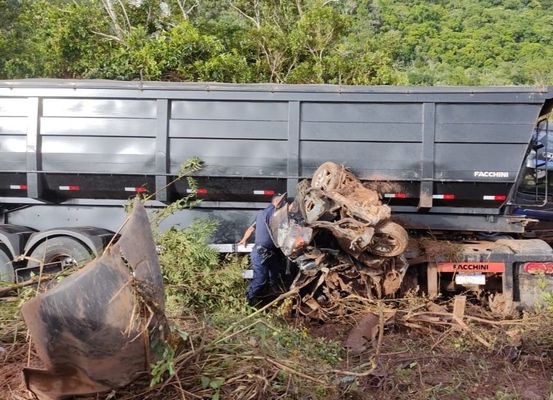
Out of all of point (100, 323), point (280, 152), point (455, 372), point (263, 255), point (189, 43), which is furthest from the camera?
point (189, 43)

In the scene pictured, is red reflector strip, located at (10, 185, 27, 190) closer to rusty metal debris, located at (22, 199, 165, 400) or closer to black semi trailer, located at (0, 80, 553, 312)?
black semi trailer, located at (0, 80, 553, 312)

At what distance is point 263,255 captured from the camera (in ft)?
17.8

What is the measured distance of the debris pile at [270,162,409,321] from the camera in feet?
15.9

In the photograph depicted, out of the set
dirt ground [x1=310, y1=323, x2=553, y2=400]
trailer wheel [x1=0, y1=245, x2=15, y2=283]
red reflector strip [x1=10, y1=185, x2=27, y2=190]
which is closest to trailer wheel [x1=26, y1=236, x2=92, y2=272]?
trailer wheel [x1=0, y1=245, x2=15, y2=283]

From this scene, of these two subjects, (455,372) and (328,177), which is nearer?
(455,372)

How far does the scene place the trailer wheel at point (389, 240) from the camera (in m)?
4.90

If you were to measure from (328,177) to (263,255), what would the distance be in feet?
3.22

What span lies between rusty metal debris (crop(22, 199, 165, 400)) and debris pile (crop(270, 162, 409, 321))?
2.31 meters

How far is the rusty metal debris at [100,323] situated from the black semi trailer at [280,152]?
10.7 ft

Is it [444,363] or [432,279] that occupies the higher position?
[432,279]

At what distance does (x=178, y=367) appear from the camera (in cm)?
267

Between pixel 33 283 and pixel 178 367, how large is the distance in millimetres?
1250

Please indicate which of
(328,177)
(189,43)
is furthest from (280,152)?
(189,43)

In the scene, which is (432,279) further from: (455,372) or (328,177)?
(455,372)
